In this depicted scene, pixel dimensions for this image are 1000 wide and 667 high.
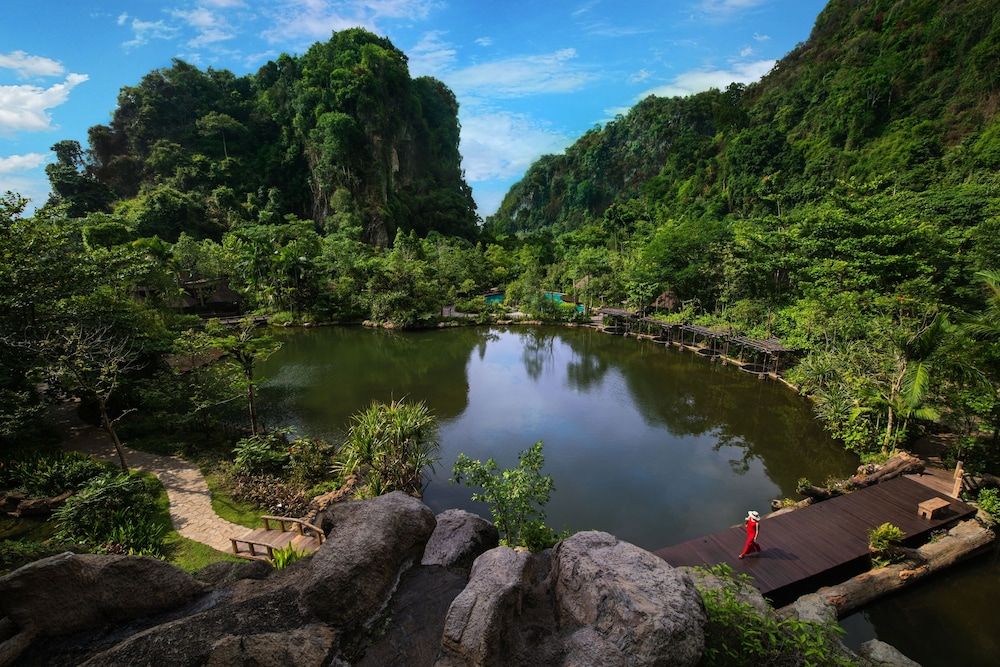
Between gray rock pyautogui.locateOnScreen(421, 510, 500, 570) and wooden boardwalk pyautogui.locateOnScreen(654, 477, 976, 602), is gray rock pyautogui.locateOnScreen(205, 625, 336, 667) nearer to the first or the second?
gray rock pyautogui.locateOnScreen(421, 510, 500, 570)

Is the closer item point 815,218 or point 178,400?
point 178,400

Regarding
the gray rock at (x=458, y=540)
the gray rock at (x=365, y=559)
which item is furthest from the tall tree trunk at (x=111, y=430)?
the gray rock at (x=458, y=540)

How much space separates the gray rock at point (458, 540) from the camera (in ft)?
16.2

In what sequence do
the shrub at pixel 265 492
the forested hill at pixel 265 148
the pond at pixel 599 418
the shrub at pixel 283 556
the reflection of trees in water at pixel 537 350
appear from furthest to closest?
the forested hill at pixel 265 148, the reflection of trees in water at pixel 537 350, the pond at pixel 599 418, the shrub at pixel 265 492, the shrub at pixel 283 556

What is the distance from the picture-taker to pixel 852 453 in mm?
13281

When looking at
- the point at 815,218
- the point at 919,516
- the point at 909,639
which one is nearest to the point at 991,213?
the point at 815,218

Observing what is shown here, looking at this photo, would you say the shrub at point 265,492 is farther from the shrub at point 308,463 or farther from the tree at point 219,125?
the tree at point 219,125

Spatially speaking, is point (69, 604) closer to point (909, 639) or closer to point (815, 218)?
point (909, 639)

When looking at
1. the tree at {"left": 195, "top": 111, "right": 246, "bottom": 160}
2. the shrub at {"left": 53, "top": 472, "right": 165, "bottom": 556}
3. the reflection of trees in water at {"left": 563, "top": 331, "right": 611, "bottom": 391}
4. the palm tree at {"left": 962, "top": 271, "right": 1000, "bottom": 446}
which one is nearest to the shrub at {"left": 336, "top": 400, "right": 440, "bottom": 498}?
the shrub at {"left": 53, "top": 472, "right": 165, "bottom": 556}

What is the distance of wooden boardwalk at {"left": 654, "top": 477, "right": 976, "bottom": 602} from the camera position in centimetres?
811

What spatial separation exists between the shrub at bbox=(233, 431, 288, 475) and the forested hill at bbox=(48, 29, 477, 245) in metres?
41.3

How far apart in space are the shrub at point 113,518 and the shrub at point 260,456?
6.34 feet

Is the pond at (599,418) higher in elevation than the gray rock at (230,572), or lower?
lower

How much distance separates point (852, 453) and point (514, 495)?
11237 mm
